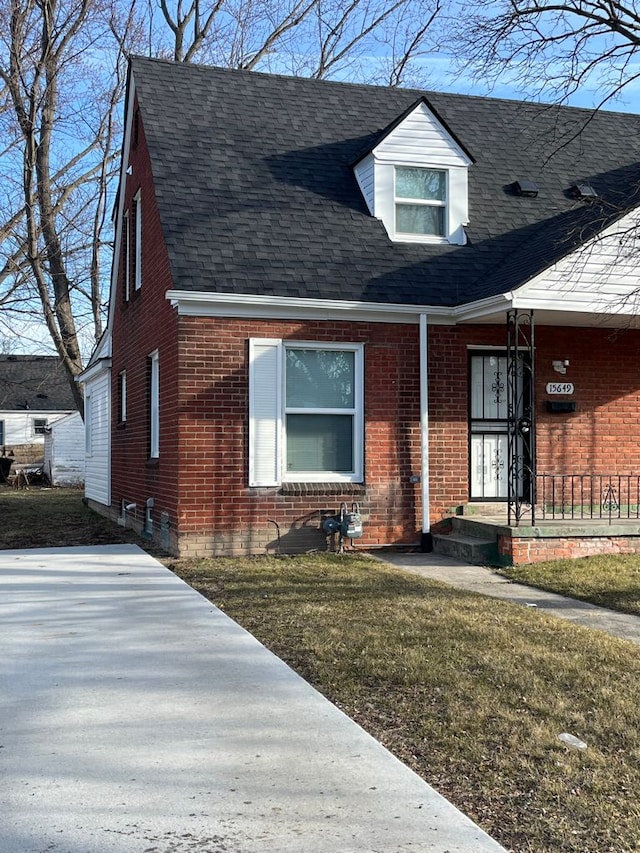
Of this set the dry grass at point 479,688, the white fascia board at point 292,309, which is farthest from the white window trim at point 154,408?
the dry grass at point 479,688

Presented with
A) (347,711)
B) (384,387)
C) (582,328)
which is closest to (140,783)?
(347,711)

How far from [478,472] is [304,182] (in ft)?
15.8

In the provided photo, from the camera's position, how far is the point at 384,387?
37.7 ft

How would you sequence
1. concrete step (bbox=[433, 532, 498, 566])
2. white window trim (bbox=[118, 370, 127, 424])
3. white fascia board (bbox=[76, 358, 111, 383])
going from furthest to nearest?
white fascia board (bbox=[76, 358, 111, 383])
white window trim (bbox=[118, 370, 127, 424])
concrete step (bbox=[433, 532, 498, 566])

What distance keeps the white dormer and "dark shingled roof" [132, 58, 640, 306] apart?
8.7 inches

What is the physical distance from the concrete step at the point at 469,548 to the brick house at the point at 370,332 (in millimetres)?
43

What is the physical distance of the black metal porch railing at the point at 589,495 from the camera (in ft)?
38.3

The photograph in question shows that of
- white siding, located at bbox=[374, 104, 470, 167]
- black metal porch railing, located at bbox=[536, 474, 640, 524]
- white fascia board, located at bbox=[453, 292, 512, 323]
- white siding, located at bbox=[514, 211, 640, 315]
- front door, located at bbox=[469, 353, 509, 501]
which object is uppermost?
white siding, located at bbox=[374, 104, 470, 167]

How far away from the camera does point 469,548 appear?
10.6 metres

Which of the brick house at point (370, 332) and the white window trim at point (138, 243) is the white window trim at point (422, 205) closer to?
the brick house at point (370, 332)

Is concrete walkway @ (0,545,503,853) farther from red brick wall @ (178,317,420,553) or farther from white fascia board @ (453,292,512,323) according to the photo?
white fascia board @ (453,292,512,323)

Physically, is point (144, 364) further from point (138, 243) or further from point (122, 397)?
point (122, 397)

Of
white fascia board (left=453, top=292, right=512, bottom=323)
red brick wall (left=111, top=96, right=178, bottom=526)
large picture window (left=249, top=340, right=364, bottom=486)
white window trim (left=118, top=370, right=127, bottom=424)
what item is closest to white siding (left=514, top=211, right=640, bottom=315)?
white fascia board (left=453, top=292, right=512, bottom=323)

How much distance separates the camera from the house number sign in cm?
1204
